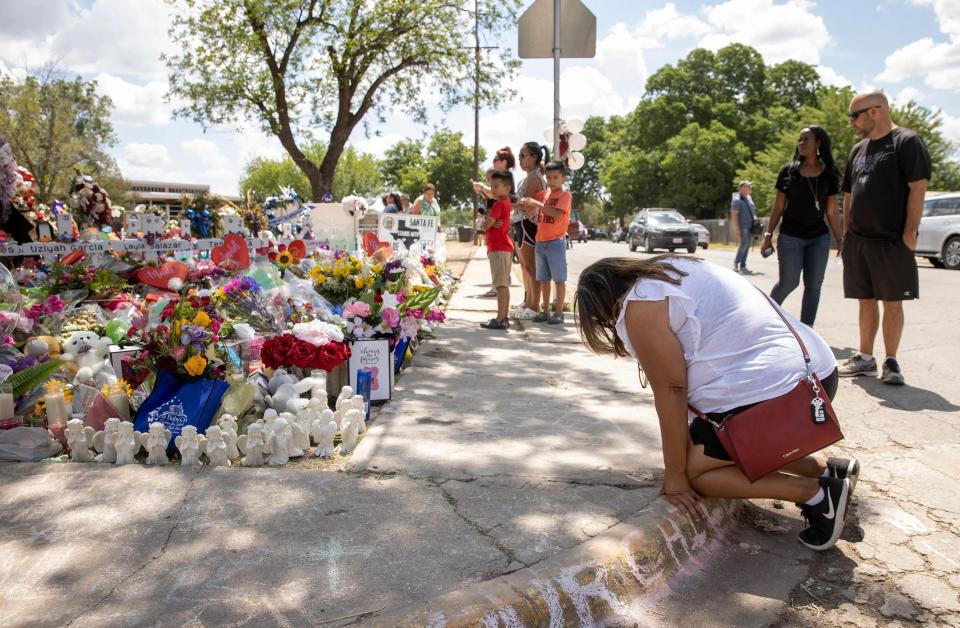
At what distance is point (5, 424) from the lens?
347 cm

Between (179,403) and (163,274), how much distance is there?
9.12 feet

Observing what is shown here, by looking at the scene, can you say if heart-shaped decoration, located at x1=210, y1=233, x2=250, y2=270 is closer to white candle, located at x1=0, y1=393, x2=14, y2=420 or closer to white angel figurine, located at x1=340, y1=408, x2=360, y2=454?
white candle, located at x1=0, y1=393, x2=14, y2=420

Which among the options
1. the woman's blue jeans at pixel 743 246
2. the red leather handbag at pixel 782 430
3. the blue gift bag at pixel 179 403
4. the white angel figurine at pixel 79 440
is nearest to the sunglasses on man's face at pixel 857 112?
the red leather handbag at pixel 782 430

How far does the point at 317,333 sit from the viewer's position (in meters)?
3.92

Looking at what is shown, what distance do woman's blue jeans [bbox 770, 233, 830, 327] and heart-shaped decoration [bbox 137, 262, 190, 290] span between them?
189 inches

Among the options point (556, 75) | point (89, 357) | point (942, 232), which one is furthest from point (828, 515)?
point (942, 232)

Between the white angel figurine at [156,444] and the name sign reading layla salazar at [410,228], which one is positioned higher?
the name sign reading layla salazar at [410,228]

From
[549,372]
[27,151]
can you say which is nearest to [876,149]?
[549,372]

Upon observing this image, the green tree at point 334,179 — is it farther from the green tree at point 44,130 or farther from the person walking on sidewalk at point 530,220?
the person walking on sidewalk at point 530,220

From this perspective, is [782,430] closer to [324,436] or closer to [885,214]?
[324,436]

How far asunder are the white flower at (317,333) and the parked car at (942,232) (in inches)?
581

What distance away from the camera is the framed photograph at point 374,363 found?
420 cm

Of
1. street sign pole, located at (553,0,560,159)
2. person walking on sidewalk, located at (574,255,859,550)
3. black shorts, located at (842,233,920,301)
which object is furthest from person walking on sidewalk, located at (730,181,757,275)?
person walking on sidewalk, located at (574,255,859,550)

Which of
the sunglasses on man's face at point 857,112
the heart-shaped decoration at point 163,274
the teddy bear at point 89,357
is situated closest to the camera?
the teddy bear at point 89,357
